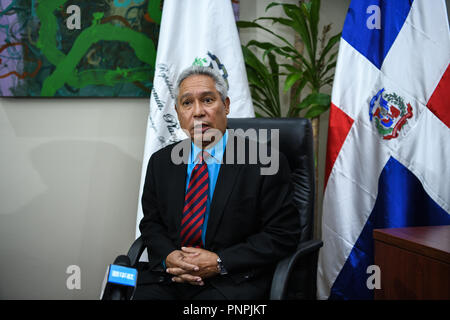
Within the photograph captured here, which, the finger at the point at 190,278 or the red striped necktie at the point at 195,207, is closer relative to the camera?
the finger at the point at 190,278

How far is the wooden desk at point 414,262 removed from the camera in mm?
1057

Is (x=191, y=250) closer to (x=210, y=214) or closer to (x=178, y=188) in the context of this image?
(x=210, y=214)

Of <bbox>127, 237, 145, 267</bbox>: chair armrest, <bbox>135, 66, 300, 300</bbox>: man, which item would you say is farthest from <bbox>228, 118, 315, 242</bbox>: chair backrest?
<bbox>127, 237, 145, 267</bbox>: chair armrest

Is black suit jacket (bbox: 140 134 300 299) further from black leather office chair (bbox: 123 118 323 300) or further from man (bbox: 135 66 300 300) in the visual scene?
black leather office chair (bbox: 123 118 323 300)

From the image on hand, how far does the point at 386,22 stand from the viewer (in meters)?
1.78

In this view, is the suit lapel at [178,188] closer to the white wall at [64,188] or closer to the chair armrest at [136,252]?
the chair armrest at [136,252]

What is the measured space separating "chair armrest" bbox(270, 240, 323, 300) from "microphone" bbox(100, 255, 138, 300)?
42cm

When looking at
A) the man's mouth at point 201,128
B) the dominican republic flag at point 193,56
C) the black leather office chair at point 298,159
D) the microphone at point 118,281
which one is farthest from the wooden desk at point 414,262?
the dominican republic flag at point 193,56

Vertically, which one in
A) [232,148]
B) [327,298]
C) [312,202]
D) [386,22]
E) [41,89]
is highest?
[386,22]

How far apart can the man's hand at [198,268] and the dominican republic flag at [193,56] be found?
799 millimetres
